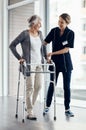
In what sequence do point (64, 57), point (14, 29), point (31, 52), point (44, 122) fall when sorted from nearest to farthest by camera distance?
point (44, 122) < point (31, 52) < point (64, 57) < point (14, 29)

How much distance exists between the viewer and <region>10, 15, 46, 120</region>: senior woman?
13.4 ft

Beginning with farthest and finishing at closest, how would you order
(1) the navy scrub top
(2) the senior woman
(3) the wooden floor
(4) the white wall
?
(4) the white wall, (1) the navy scrub top, (2) the senior woman, (3) the wooden floor

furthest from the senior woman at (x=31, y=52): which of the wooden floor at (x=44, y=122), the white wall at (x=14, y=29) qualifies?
the white wall at (x=14, y=29)

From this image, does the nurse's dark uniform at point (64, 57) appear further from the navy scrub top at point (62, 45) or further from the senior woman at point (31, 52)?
the senior woman at point (31, 52)

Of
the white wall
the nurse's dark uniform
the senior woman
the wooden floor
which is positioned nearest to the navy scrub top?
the nurse's dark uniform

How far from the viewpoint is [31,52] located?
13.4ft

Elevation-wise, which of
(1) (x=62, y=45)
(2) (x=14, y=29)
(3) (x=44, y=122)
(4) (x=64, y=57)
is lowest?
(3) (x=44, y=122)

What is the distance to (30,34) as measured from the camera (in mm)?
4137

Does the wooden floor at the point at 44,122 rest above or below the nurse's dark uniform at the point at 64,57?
below

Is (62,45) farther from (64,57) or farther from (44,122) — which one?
(44,122)

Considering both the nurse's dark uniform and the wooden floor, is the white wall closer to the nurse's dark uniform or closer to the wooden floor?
the wooden floor

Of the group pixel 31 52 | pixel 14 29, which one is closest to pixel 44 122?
pixel 31 52

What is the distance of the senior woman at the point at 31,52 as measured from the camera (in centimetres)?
409

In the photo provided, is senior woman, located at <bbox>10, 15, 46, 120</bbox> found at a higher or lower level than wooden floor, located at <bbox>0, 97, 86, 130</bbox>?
higher
